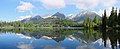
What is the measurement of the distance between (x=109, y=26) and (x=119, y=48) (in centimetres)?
9294

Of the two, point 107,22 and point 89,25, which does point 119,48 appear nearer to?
point 107,22

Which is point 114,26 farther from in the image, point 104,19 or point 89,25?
point 89,25

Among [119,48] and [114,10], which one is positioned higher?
[114,10]

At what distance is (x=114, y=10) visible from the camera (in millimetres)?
118688

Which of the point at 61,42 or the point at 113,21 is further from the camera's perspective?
the point at 113,21

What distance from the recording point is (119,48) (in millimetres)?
31188

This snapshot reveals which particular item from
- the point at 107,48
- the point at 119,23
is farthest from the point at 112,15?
the point at 107,48

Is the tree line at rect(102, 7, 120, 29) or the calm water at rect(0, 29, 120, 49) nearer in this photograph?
the calm water at rect(0, 29, 120, 49)

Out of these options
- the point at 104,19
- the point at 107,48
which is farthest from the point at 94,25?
the point at 107,48

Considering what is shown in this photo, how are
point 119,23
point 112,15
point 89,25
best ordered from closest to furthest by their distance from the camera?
point 119,23
point 112,15
point 89,25

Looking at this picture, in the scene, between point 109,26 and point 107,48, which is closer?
point 107,48

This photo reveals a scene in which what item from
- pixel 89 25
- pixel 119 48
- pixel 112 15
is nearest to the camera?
pixel 119 48

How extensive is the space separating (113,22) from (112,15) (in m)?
6.37

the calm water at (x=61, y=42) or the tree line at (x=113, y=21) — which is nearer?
the calm water at (x=61, y=42)
